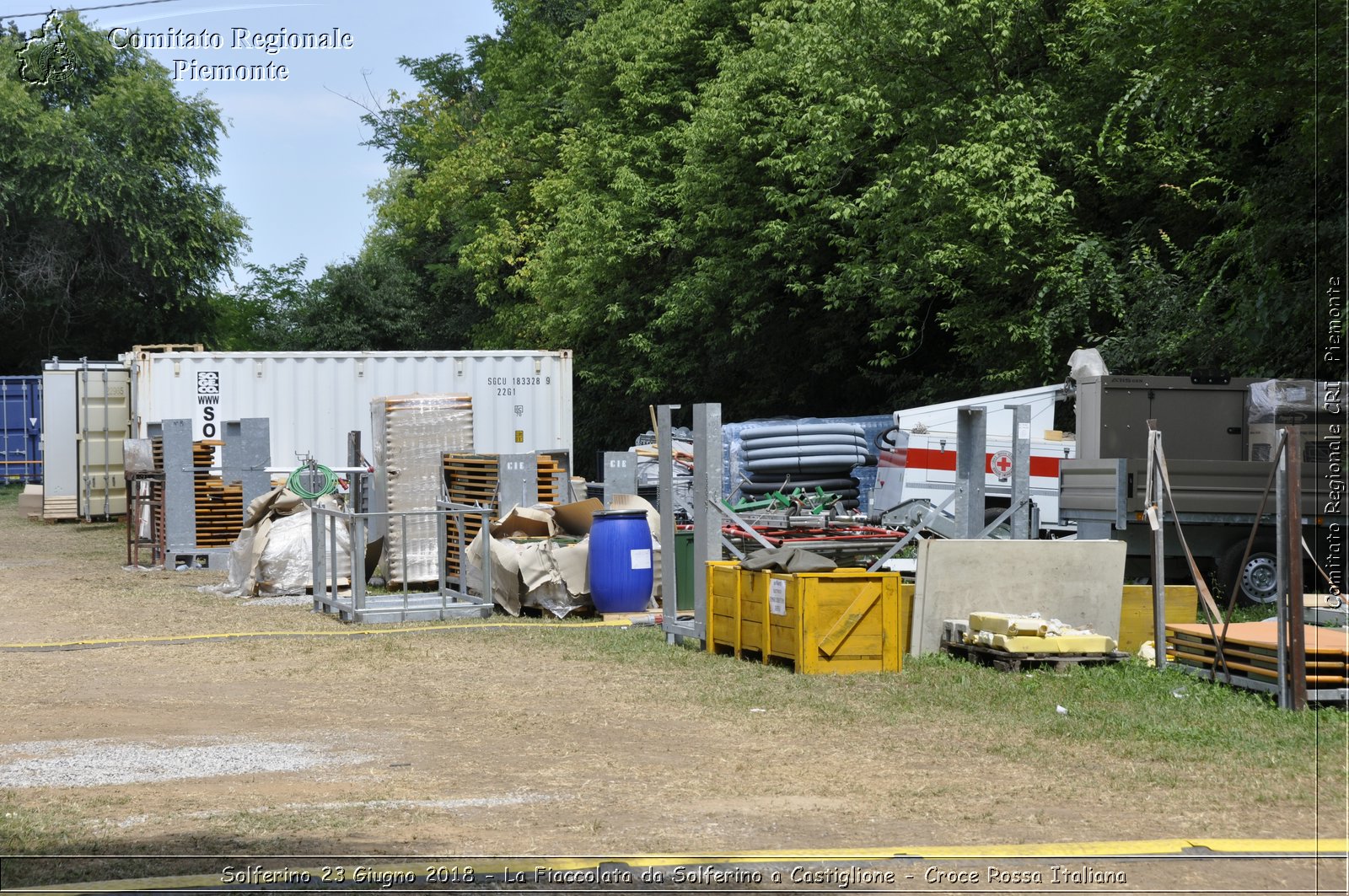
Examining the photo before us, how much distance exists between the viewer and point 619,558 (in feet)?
45.8

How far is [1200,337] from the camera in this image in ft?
63.2

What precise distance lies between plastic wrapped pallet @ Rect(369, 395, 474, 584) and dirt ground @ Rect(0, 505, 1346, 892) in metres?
4.37

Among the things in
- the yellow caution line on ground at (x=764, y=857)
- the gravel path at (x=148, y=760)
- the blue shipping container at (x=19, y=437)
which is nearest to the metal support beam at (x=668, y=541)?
the gravel path at (x=148, y=760)

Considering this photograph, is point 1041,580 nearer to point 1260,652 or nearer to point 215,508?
point 1260,652

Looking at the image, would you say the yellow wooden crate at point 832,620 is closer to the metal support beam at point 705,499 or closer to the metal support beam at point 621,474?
the metal support beam at point 705,499

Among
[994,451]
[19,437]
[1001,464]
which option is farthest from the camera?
[19,437]

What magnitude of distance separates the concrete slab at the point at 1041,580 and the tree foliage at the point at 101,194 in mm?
8095

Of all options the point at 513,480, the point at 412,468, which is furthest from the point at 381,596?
the point at 513,480

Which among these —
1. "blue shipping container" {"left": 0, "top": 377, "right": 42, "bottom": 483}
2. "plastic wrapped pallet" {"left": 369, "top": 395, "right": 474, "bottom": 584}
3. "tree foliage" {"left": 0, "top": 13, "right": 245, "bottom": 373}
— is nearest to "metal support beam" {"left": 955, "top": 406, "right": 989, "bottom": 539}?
"plastic wrapped pallet" {"left": 369, "top": 395, "right": 474, "bottom": 584}

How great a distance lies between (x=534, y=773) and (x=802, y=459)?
15.9 meters

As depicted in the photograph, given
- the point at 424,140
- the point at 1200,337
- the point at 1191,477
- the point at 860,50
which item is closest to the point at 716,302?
the point at 860,50

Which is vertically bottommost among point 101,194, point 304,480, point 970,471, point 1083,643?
point 1083,643

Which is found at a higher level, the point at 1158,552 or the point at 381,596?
the point at 1158,552

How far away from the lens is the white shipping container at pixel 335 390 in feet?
69.9
